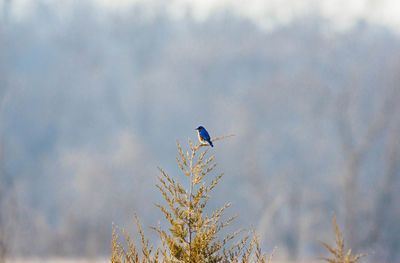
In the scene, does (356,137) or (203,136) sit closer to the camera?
(203,136)

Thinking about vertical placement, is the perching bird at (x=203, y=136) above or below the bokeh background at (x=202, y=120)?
below

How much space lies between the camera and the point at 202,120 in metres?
48.5

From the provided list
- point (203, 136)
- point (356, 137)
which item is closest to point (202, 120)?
point (356, 137)

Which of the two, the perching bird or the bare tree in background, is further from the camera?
the bare tree in background

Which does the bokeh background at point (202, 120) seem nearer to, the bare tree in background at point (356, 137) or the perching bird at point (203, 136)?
the bare tree in background at point (356, 137)

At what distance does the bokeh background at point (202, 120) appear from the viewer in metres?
36.3

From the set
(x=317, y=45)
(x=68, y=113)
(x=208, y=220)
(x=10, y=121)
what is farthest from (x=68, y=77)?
(x=208, y=220)

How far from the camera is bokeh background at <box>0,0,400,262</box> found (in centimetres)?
3634

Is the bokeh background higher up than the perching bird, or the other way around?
the bokeh background

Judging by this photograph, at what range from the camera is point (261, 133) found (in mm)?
46281

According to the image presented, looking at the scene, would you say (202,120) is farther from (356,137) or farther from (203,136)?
(203,136)

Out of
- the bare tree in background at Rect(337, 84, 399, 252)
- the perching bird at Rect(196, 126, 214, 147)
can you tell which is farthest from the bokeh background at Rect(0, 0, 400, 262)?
the perching bird at Rect(196, 126, 214, 147)

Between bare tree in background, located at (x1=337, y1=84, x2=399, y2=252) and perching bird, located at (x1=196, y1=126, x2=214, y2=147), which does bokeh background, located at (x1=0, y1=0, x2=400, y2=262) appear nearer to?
bare tree in background, located at (x1=337, y1=84, x2=399, y2=252)

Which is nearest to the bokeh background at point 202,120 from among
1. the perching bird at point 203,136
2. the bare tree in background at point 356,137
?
the bare tree in background at point 356,137
